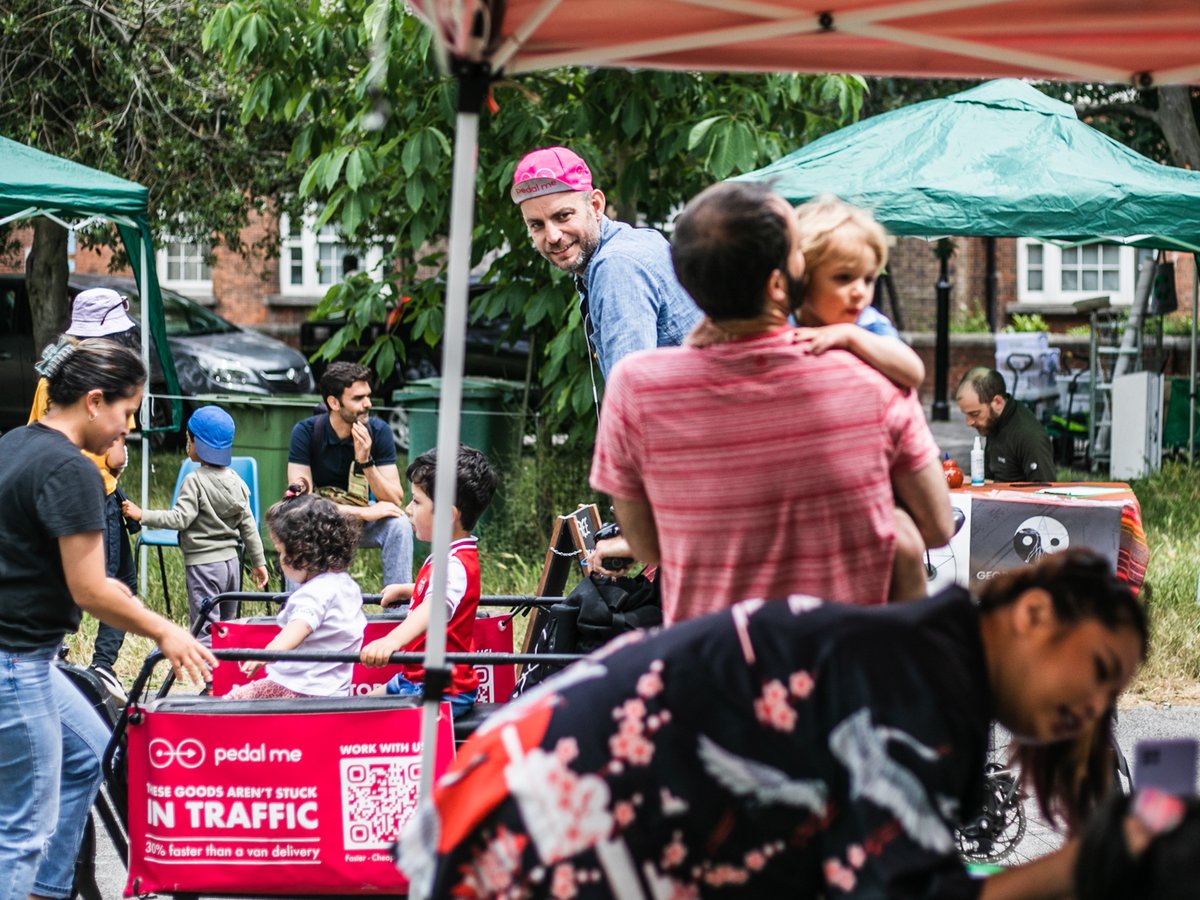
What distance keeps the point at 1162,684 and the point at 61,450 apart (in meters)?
5.49

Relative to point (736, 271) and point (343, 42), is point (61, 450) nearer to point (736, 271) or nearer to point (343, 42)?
point (736, 271)

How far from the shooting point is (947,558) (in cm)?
688

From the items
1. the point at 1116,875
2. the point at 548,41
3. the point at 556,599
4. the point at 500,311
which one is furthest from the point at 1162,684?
the point at 1116,875

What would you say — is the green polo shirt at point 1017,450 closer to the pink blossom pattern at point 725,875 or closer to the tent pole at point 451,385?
the tent pole at point 451,385

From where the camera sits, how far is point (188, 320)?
17500 millimetres

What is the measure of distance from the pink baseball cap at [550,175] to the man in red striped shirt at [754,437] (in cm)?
197

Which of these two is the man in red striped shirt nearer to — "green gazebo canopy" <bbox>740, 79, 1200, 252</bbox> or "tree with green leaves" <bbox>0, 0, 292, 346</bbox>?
"green gazebo canopy" <bbox>740, 79, 1200, 252</bbox>

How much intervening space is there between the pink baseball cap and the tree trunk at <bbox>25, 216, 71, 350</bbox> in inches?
479

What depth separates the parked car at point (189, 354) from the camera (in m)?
15.8

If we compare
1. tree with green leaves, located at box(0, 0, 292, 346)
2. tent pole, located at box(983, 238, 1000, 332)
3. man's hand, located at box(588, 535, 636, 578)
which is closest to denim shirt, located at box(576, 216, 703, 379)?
man's hand, located at box(588, 535, 636, 578)

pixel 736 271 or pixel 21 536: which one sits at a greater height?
pixel 736 271

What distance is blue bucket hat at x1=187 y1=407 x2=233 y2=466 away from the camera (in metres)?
7.64

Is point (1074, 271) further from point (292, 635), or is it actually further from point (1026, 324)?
point (292, 635)

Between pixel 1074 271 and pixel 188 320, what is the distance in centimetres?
1373
